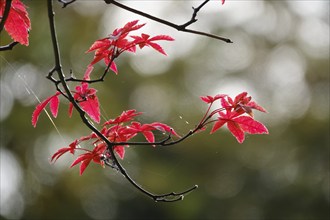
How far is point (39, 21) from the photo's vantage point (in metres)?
7.40

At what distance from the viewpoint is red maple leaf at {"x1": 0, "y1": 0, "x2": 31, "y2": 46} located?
1228 mm

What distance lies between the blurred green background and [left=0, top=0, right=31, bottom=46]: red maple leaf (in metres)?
5.27

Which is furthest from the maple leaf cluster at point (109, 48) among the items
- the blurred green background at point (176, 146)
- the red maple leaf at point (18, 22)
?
the blurred green background at point (176, 146)

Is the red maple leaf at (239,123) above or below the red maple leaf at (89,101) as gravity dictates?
above

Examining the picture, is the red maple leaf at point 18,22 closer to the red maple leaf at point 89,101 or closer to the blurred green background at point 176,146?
the red maple leaf at point 89,101

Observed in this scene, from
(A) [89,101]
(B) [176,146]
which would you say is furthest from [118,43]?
(B) [176,146]

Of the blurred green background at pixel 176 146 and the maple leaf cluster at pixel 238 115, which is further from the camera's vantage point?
the blurred green background at pixel 176 146

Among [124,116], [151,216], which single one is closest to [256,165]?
[151,216]

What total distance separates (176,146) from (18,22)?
6.77 m

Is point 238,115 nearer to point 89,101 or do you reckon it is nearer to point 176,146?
point 89,101

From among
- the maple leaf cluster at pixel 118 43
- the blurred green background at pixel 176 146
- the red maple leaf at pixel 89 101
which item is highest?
the maple leaf cluster at pixel 118 43

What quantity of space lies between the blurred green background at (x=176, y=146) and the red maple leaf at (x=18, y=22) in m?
5.27

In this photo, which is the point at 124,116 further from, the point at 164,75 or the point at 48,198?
the point at 164,75

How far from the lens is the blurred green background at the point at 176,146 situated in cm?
728
